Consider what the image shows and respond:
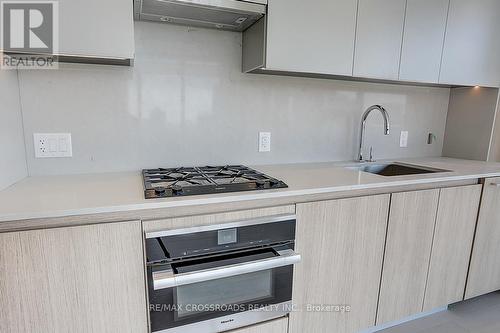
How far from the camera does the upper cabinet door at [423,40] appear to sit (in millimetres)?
1655

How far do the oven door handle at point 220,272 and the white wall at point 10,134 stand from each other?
27.9 inches

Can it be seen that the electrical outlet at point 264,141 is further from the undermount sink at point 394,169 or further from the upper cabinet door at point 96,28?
the upper cabinet door at point 96,28

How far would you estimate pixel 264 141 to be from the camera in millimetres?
1786

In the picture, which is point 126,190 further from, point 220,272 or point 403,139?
point 403,139

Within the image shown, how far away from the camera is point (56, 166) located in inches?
55.2

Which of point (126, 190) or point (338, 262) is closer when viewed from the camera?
point (126, 190)

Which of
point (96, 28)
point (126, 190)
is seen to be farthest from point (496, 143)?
point (96, 28)

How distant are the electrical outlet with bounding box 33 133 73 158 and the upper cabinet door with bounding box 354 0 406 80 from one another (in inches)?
59.2

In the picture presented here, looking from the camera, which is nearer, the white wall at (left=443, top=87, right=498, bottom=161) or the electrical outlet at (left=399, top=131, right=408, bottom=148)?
the white wall at (left=443, top=87, right=498, bottom=161)

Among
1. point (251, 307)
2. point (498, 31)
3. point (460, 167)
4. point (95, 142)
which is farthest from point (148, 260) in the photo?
point (498, 31)

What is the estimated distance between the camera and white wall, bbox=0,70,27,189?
1129 mm

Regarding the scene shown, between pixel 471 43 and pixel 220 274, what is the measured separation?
6.80 ft

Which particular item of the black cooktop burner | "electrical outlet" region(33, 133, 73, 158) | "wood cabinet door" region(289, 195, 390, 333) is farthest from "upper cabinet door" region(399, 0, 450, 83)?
"electrical outlet" region(33, 133, 73, 158)

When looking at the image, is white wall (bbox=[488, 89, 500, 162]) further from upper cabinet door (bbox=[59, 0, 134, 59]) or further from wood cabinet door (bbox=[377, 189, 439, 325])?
upper cabinet door (bbox=[59, 0, 134, 59])
